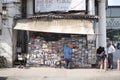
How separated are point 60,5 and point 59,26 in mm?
1613

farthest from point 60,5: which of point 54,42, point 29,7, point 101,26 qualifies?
point 101,26

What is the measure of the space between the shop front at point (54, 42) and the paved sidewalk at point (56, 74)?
3.77 ft

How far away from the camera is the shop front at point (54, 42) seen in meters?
22.5

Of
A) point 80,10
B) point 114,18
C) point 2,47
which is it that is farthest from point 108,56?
point 114,18

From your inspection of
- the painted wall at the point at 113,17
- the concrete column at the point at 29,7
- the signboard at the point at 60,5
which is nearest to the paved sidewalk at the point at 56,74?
the signboard at the point at 60,5

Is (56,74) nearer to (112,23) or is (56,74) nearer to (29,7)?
(29,7)

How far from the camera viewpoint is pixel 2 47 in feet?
76.0

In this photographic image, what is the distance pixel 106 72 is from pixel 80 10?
421 cm

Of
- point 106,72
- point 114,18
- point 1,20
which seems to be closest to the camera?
point 106,72

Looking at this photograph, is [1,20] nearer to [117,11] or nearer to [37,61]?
[37,61]

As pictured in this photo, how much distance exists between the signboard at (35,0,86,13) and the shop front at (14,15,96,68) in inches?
39.3

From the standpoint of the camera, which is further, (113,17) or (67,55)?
(113,17)

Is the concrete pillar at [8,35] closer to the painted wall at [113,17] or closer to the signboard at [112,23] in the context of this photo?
the painted wall at [113,17]

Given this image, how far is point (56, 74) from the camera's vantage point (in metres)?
20.3
